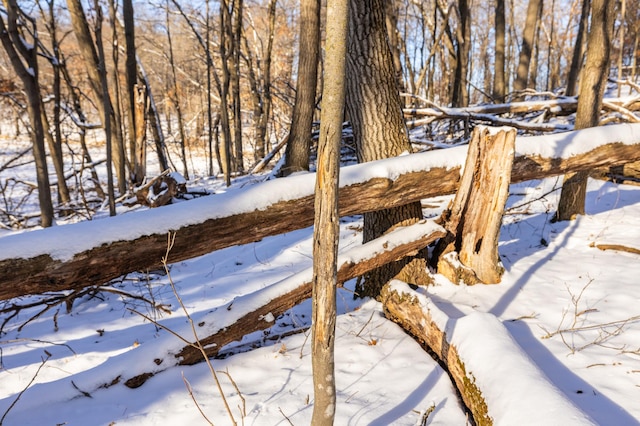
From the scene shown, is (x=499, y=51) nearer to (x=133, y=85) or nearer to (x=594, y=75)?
(x=594, y=75)

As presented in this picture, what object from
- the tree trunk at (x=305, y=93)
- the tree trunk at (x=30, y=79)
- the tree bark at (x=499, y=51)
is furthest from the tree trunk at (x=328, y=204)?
the tree bark at (x=499, y=51)

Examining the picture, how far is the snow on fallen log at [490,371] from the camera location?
152 cm

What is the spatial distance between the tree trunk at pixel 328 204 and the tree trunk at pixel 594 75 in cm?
464

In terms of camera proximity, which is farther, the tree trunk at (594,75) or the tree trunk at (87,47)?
the tree trunk at (87,47)

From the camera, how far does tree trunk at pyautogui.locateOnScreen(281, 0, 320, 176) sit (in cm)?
665

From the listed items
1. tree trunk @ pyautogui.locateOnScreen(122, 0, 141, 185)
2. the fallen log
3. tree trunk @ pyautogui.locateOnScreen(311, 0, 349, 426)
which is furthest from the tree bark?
tree trunk @ pyautogui.locateOnScreen(311, 0, 349, 426)

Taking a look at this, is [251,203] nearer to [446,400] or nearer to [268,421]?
[268,421]

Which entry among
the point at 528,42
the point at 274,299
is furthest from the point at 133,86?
the point at 528,42

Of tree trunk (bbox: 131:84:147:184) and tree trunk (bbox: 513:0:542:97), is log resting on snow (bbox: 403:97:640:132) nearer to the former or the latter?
tree trunk (bbox: 131:84:147:184)

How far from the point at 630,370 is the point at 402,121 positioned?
7.99 ft

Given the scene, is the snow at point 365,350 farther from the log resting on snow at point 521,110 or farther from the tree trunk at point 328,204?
the log resting on snow at point 521,110

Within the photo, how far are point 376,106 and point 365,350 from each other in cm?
206

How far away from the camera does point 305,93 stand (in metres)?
6.73

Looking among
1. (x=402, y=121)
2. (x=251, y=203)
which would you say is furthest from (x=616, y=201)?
(x=251, y=203)
